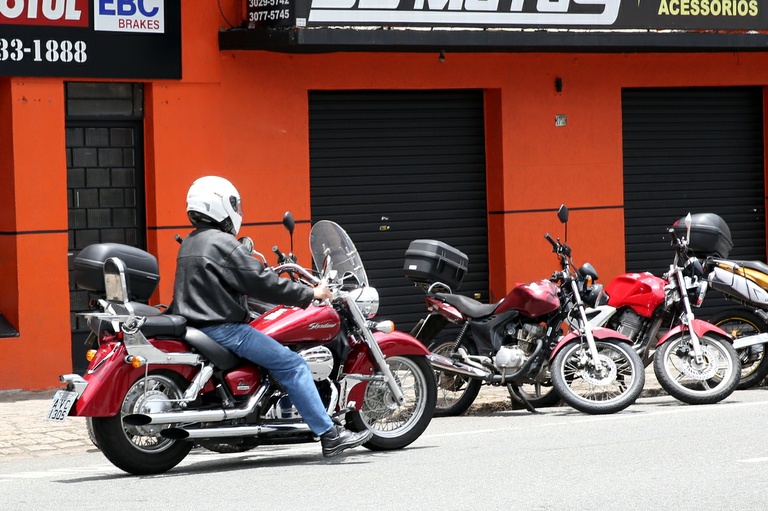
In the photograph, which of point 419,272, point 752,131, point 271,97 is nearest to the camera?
point 419,272

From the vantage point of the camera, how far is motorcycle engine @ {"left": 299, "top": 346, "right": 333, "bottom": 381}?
9172 millimetres

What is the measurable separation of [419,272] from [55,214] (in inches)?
152

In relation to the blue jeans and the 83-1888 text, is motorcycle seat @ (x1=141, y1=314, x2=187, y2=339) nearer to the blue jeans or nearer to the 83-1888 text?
the blue jeans

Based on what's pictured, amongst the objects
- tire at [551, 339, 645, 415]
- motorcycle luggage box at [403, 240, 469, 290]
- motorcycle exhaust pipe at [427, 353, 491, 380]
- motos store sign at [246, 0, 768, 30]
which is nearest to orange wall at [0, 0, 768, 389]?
motos store sign at [246, 0, 768, 30]

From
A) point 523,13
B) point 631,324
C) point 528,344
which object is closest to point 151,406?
point 528,344

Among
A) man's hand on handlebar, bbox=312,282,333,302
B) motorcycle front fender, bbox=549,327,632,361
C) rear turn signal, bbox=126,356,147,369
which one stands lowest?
motorcycle front fender, bbox=549,327,632,361

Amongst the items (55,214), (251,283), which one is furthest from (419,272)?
(55,214)

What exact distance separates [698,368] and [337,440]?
401 cm

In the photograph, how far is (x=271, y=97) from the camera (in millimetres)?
14562

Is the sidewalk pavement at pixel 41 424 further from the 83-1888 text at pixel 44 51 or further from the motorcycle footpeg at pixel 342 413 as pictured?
the 83-1888 text at pixel 44 51

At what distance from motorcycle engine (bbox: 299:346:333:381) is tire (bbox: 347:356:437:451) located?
36 centimetres

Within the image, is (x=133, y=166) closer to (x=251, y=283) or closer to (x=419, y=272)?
(x=419, y=272)

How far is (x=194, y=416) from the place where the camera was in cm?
862

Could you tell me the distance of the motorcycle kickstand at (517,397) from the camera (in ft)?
38.8
